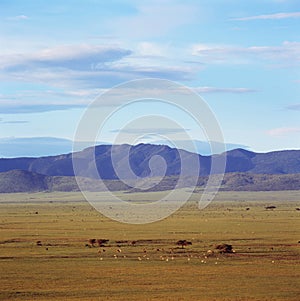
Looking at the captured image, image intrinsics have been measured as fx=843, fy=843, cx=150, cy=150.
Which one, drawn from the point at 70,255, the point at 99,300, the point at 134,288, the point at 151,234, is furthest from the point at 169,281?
the point at 151,234

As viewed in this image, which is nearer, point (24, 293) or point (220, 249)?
point (24, 293)

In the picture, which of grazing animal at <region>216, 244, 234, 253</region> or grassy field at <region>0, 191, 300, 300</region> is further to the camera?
grazing animal at <region>216, 244, 234, 253</region>

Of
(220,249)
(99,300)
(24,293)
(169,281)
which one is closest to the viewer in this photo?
(99,300)

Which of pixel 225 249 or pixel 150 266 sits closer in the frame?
pixel 150 266

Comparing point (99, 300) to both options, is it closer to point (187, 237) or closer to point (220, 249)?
point (220, 249)

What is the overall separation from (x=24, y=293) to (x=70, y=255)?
51.3ft

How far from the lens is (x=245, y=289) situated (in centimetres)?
3750

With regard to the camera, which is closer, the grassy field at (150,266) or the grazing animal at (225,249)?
the grassy field at (150,266)

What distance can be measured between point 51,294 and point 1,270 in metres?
9.38

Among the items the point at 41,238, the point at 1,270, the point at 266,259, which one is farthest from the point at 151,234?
the point at 1,270

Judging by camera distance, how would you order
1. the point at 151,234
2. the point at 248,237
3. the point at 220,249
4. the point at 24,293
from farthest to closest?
the point at 151,234, the point at 248,237, the point at 220,249, the point at 24,293

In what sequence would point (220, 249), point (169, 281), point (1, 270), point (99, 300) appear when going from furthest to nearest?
1. point (220, 249)
2. point (1, 270)
3. point (169, 281)
4. point (99, 300)

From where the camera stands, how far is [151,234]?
239ft

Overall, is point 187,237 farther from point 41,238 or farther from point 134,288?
point 134,288
